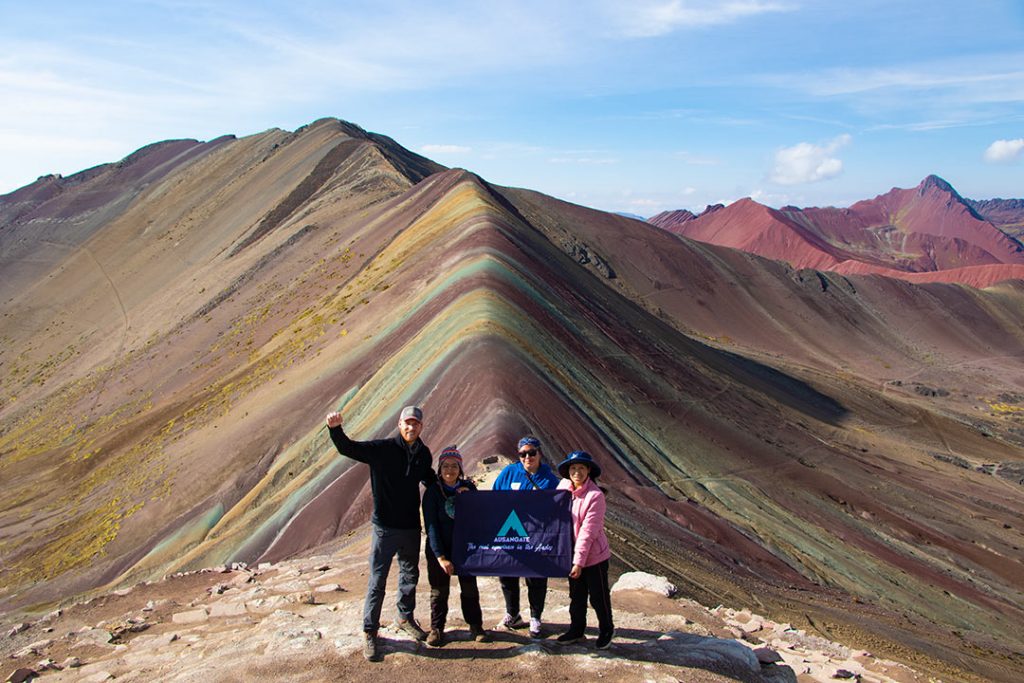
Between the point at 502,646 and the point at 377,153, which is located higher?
the point at 377,153

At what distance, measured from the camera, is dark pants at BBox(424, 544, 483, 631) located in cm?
687

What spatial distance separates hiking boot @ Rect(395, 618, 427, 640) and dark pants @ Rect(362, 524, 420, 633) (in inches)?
1.7

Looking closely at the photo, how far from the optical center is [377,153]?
64.2 m

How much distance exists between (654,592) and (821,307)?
220 ft

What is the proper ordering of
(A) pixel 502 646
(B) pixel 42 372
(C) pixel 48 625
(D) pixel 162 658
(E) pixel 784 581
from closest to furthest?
(A) pixel 502 646 < (D) pixel 162 658 < (C) pixel 48 625 < (E) pixel 784 581 < (B) pixel 42 372

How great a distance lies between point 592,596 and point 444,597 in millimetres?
1278

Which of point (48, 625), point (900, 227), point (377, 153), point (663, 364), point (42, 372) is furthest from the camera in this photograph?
point (900, 227)

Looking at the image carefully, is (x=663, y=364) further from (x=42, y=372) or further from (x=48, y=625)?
(x=42, y=372)

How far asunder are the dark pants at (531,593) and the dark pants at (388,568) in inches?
32.6

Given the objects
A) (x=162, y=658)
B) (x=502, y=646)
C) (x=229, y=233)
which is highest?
(x=229, y=233)

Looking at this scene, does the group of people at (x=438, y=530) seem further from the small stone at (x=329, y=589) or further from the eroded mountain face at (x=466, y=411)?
the eroded mountain face at (x=466, y=411)

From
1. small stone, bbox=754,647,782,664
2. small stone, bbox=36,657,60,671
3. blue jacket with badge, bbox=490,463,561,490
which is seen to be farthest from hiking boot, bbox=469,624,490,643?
small stone, bbox=36,657,60,671

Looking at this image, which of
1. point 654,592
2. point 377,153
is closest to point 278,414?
point 654,592

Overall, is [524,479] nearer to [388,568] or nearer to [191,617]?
[388,568]
